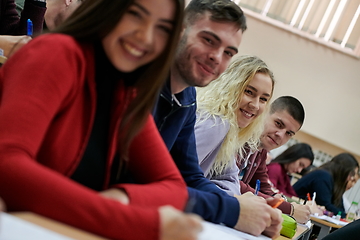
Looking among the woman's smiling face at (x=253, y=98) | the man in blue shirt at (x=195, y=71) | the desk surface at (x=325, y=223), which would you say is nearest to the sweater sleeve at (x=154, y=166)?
the man in blue shirt at (x=195, y=71)

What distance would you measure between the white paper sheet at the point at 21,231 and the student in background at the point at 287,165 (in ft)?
14.1

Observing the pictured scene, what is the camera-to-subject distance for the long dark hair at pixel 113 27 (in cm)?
89

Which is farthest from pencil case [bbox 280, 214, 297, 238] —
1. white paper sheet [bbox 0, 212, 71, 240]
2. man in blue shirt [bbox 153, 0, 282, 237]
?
white paper sheet [bbox 0, 212, 71, 240]

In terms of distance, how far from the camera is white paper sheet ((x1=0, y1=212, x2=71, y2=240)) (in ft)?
1.55

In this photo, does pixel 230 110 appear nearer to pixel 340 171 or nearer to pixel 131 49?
pixel 131 49

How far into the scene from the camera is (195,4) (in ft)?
5.42

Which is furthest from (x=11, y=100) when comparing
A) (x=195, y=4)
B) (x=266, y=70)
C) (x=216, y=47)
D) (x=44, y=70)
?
(x=266, y=70)

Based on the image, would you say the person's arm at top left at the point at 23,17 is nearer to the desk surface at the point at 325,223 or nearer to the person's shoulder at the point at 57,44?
the person's shoulder at the point at 57,44

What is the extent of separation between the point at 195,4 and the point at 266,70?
74 cm

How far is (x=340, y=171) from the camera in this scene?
516 centimetres

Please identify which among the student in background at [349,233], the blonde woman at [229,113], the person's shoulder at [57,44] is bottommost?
the student in background at [349,233]

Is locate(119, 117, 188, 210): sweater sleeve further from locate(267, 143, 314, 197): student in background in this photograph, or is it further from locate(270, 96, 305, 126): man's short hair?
locate(267, 143, 314, 197): student in background

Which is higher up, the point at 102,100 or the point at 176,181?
the point at 102,100

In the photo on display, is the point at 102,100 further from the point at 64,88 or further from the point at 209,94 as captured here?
the point at 209,94
